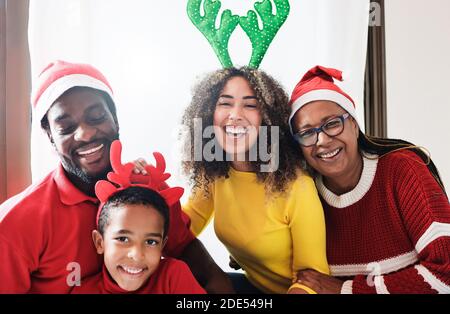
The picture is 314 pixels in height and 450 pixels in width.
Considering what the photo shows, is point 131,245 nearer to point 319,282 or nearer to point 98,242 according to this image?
point 98,242

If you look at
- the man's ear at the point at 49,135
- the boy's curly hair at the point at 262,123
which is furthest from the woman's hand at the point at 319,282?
the man's ear at the point at 49,135

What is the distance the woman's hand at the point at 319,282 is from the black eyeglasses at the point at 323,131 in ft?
1.01

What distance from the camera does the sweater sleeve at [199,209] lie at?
122 cm

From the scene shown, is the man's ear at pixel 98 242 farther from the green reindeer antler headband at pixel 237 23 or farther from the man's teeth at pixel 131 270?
the green reindeer antler headband at pixel 237 23

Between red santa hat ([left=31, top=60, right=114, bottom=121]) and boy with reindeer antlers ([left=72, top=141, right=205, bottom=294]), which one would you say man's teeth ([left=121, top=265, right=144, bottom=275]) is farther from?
red santa hat ([left=31, top=60, right=114, bottom=121])

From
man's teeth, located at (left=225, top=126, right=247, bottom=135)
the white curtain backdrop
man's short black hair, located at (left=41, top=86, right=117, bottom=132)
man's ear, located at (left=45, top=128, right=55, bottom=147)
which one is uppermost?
the white curtain backdrop

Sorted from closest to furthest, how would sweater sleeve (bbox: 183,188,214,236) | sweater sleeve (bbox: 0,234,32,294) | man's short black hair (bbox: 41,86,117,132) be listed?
sweater sleeve (bbox: 0,234,32,294)
man's short black hair (bbox: 41,86,117,132)
sweater sleeve (bbox: 183,188,214,236)

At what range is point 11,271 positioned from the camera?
0.99 metres

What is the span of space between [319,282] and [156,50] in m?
0.75

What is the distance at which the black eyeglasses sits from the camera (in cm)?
115

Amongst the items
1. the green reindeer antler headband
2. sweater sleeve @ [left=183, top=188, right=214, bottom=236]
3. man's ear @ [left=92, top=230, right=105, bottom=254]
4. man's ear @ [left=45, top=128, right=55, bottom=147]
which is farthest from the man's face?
the green reindeer antler headband

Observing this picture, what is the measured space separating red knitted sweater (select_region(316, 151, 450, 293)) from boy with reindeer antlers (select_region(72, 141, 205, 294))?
0.38 m

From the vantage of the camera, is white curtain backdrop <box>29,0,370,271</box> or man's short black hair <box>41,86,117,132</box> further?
white curtain backdrop <box>29,0,370,271</box>
